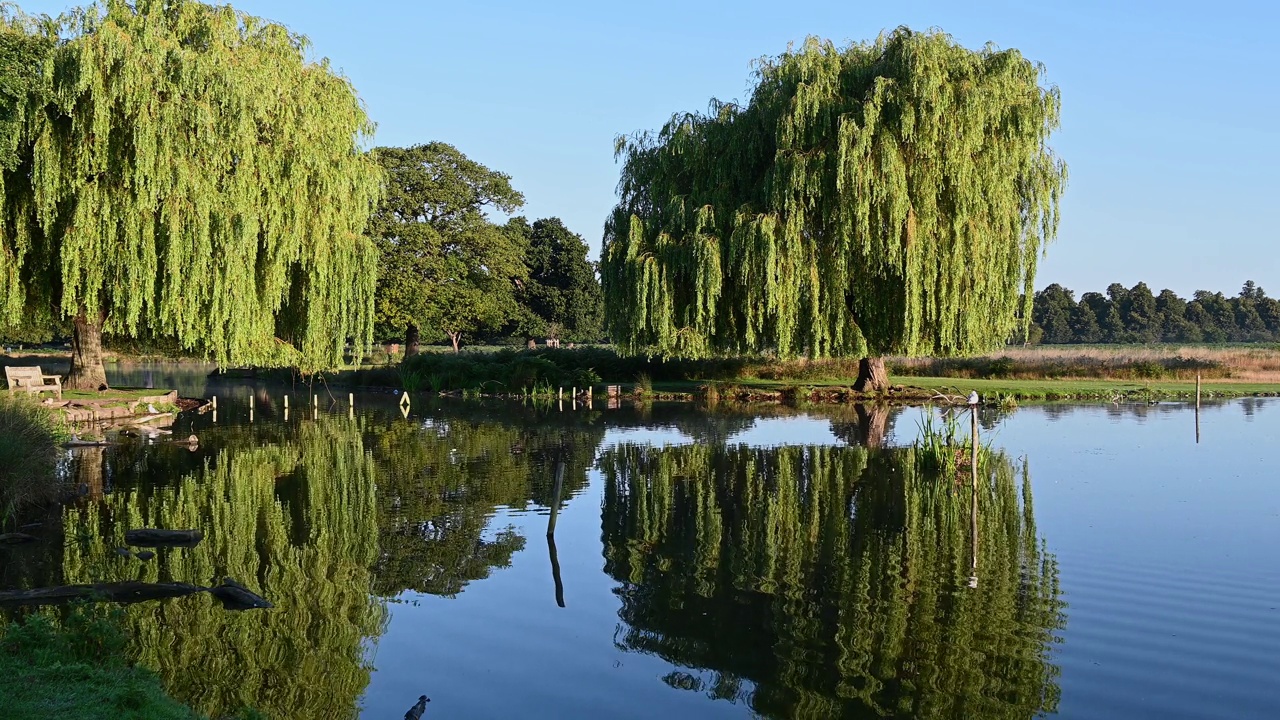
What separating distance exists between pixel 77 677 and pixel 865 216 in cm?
2608

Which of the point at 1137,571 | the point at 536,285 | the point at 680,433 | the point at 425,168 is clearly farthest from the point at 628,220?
the point at 536,285

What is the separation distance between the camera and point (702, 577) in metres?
11.7

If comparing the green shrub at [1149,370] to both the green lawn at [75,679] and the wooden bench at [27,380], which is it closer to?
the wooden bench at [27,380]

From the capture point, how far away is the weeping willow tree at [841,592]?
8203 mm

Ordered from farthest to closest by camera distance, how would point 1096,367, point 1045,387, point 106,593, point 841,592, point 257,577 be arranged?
point 1096,367 < point 1045,387 < point 257,577 < point 841,592 < point 106,593

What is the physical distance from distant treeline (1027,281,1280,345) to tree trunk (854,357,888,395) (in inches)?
3543

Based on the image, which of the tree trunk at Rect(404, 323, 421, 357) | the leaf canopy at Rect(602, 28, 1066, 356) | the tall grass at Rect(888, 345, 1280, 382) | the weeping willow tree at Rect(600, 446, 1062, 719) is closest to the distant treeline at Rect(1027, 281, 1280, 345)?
the tall grass at Rect(888, 345, 1280, 382)

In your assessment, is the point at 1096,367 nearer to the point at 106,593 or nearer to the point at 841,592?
the point at 841,592

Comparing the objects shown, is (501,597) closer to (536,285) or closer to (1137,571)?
(1137,571)

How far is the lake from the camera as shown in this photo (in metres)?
8.21

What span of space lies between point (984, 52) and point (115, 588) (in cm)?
2898

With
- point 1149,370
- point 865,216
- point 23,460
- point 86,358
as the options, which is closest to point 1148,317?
point 1149,370

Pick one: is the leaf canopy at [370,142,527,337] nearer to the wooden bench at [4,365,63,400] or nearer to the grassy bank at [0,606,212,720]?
the wooden bench at [4,365,63,400]

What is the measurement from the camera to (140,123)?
77.6 ft
